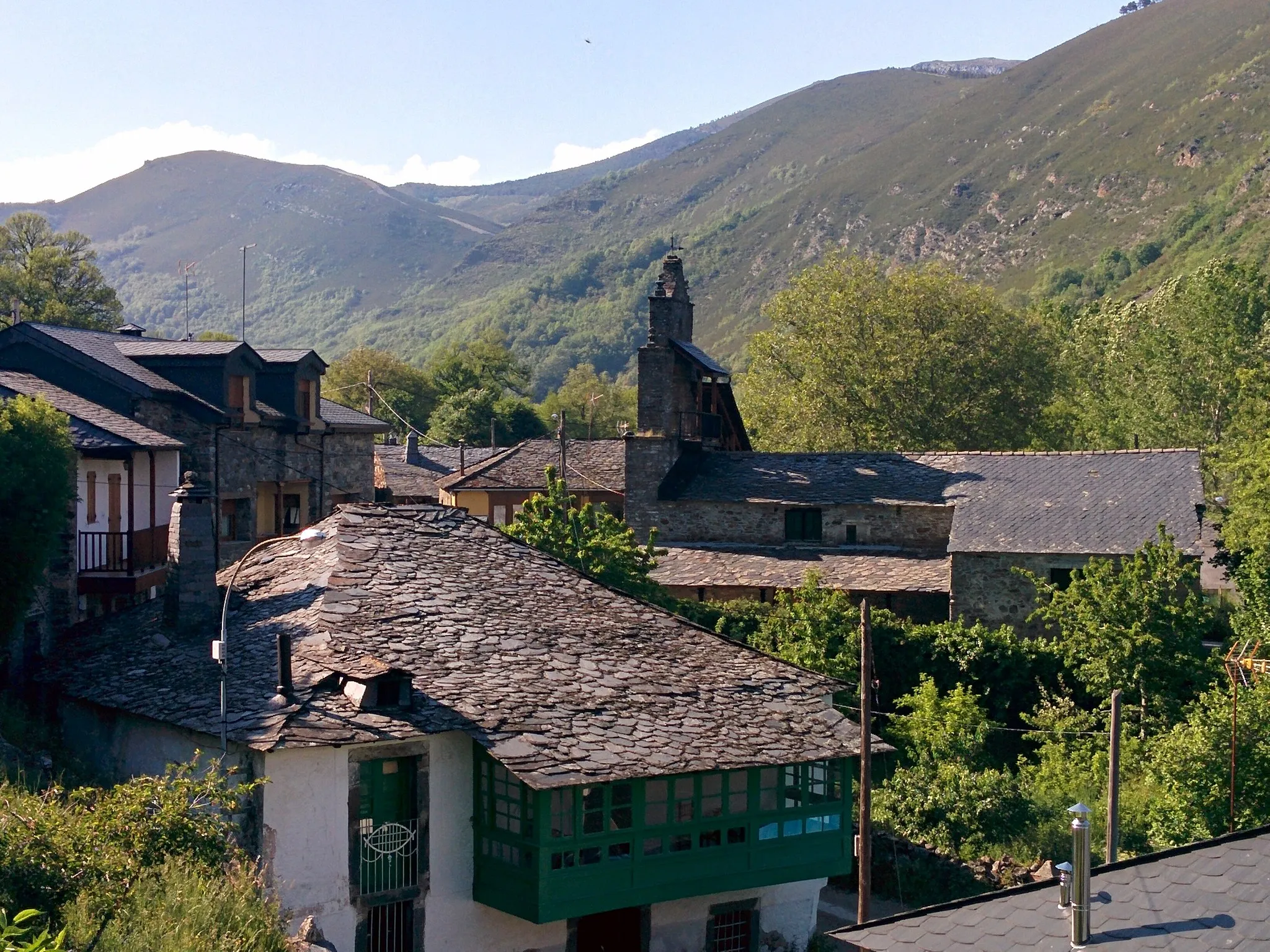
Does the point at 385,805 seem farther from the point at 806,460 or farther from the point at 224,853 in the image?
the point at 806,460

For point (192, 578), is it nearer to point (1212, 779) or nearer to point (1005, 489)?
point (1212, 779)

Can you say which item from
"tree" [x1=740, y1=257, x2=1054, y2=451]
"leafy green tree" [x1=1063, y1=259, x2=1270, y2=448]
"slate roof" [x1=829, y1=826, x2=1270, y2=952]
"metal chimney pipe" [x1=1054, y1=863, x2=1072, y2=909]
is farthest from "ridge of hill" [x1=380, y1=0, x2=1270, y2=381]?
"metal chimney pipe" [x1=1054, y1=863, x2=1072, y2=909]

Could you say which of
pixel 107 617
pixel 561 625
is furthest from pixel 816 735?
pixel 107 617

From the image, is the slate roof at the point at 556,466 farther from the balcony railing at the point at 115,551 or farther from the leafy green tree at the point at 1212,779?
the leafy green tree at the point at 1212,779

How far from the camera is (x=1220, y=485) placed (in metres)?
61.4

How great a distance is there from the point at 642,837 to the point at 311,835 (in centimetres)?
440

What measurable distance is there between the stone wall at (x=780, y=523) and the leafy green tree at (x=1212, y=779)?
12831 mm

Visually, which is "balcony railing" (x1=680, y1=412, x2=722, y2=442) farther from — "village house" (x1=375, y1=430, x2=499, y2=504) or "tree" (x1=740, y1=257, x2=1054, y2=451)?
"tree" (x1=740, y1=257, x2=1054, y2=451)

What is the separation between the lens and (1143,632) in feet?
101

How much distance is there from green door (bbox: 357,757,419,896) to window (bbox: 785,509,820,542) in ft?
76.4

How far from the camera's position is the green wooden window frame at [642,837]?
18391 mm

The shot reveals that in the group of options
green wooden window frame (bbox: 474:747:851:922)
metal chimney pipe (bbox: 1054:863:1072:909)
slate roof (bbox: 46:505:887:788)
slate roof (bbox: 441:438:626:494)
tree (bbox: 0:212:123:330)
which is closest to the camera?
metal chimney pipe (bbox: 1054:863:1072:909)

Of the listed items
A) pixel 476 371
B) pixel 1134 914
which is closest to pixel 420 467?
pixel 476 371

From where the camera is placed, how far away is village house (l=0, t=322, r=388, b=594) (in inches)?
1149
